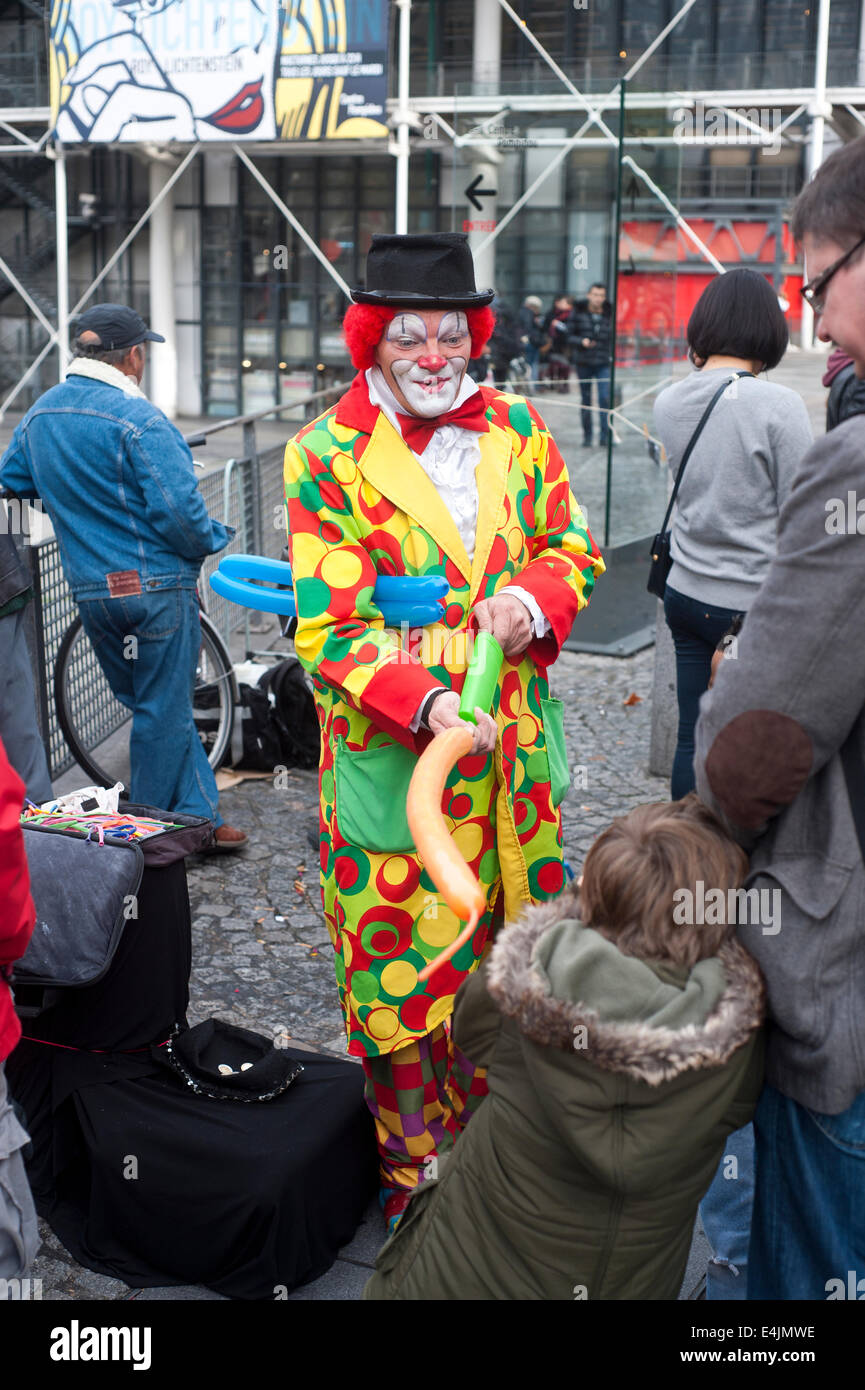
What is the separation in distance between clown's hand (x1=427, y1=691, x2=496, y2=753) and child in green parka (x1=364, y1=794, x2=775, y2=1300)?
1.90 ft

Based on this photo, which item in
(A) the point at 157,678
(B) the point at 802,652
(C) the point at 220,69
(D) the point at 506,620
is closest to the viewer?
(B) the point at 802,652

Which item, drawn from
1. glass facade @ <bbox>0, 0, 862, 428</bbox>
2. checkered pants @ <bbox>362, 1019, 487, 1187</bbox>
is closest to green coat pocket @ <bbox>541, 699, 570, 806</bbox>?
checkered pants @ <bbox>362, 1019, 487, 1187</bbox>

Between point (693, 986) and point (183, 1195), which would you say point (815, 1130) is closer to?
point (693, 986)

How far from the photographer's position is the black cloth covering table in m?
2.69

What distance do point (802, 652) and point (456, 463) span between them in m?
1.37

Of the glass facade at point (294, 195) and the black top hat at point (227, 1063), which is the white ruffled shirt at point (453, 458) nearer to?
the black top hat at point (227, 1063)

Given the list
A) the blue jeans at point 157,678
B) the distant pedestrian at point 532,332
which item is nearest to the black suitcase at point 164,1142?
the blue jeans at point 157,678

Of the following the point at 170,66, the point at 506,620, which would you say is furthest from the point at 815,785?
the point at 170,66

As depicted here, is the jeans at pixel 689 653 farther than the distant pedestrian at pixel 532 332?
No

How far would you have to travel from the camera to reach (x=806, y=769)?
1629mm

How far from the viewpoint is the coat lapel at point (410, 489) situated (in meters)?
2.72

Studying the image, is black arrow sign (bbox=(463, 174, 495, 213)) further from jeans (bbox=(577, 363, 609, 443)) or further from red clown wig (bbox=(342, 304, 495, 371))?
red clown wig (bbox=(342, 304, 495, 371))

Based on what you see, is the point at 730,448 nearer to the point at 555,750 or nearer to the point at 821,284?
the point at 555,750

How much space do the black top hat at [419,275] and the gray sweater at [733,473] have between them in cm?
130
